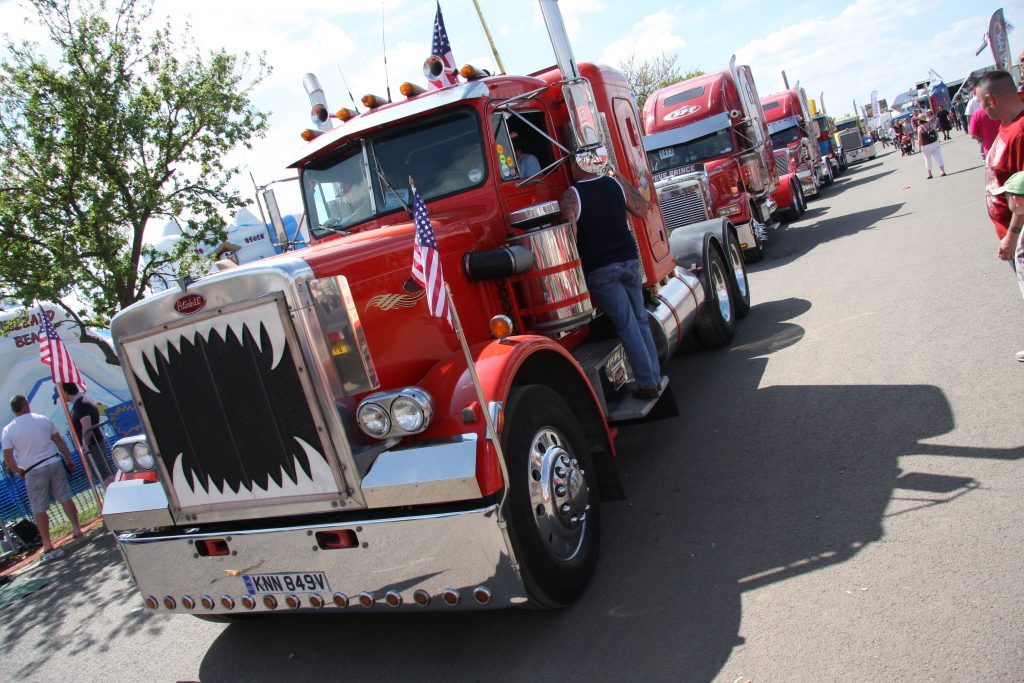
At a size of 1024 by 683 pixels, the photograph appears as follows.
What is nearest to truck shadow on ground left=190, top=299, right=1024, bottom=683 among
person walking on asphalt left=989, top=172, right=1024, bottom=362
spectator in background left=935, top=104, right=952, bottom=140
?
person walking on asphalt left=989, top=172, right=1024, bottom=362

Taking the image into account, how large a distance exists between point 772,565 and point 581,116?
9.67ft

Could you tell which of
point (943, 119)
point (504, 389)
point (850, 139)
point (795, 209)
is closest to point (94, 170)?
point (504, 389)

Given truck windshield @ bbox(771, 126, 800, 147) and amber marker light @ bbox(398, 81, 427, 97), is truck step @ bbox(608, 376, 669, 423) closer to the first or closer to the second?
amber marker light @ bbox(398, 81, 427, 97)

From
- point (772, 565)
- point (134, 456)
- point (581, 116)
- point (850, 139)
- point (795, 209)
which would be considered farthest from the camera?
point (850, 139)

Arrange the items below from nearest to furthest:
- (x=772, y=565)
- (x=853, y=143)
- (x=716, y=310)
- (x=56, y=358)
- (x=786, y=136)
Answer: (x=772, y=565) → (x=56, y=358) → (x=716, y=310) → (x=786, y=136) → (x=853, y=143)

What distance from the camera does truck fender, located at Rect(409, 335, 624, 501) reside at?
353cm

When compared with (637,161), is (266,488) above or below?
below

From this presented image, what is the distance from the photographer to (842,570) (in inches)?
146

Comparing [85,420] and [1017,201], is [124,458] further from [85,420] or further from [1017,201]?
[85,420]

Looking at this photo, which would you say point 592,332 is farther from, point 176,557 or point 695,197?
point 695,197

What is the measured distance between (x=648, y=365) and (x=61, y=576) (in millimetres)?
6005

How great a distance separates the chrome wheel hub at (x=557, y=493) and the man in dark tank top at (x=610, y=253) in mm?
1440

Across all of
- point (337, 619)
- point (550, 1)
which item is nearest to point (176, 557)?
point (337, 619)

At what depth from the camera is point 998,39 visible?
1104cm
